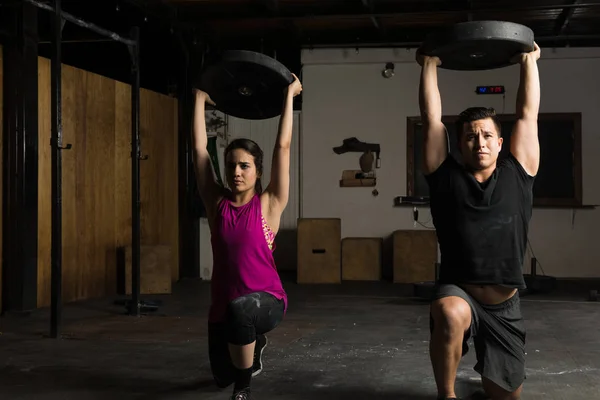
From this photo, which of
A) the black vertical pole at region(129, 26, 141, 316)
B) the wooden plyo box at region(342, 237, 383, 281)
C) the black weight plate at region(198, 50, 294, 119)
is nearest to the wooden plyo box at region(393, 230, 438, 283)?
the wooden plyo box at region(342, 237, 383, 281)

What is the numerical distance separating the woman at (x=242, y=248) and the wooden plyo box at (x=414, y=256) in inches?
183

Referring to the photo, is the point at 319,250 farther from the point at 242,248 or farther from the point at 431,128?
the point at 431,128

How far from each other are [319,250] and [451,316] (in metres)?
4.99

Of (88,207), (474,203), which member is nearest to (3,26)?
(88,207)

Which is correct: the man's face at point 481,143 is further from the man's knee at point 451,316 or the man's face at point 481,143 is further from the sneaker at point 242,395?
the sneaker at point 242,395

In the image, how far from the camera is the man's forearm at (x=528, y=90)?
8.61 feet

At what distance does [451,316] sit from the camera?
2.50m

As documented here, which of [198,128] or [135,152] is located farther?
[135,152]

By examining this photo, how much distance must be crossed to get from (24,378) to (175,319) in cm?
176

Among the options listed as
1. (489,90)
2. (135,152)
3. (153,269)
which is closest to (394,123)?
(489,90)

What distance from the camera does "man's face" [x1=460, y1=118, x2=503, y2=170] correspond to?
2.57 metres

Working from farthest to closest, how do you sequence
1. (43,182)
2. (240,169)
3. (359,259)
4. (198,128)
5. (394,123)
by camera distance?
(394,123)
(359,259)
(43,182)
(198,128)
(240,169)

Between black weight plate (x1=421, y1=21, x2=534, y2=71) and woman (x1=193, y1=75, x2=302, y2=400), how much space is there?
0.62 meters

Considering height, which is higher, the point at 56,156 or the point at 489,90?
the point at 489,90
